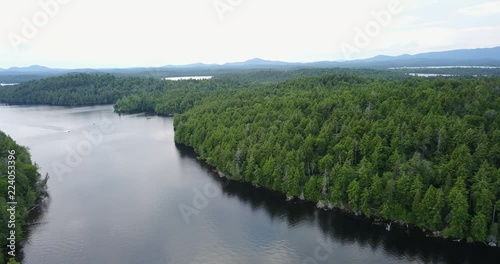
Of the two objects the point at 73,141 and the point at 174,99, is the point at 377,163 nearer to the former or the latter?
the point at 73,141

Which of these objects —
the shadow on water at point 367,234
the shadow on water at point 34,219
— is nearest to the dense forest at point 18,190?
the shadow on water at point 34,219

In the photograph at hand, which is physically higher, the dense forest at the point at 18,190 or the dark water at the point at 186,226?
the dense forest at the point at 18,190

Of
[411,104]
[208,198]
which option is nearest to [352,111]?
[411,104]

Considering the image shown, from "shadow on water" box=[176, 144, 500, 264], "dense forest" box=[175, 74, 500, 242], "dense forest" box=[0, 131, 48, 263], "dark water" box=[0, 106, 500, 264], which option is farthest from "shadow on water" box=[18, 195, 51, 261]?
"dense forest" box=[175, 74, 500, 242]

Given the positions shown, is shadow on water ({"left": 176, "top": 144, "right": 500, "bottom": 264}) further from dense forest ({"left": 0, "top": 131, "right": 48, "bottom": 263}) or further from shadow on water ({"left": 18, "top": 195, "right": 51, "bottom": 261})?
dense forest ({"left": 0, "top": 131, "right": 48, "bottom": 263})

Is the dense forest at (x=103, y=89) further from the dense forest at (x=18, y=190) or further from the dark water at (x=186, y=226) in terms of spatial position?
the dense forest at (x=18, y=190)

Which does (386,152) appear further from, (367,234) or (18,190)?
(18,190)
